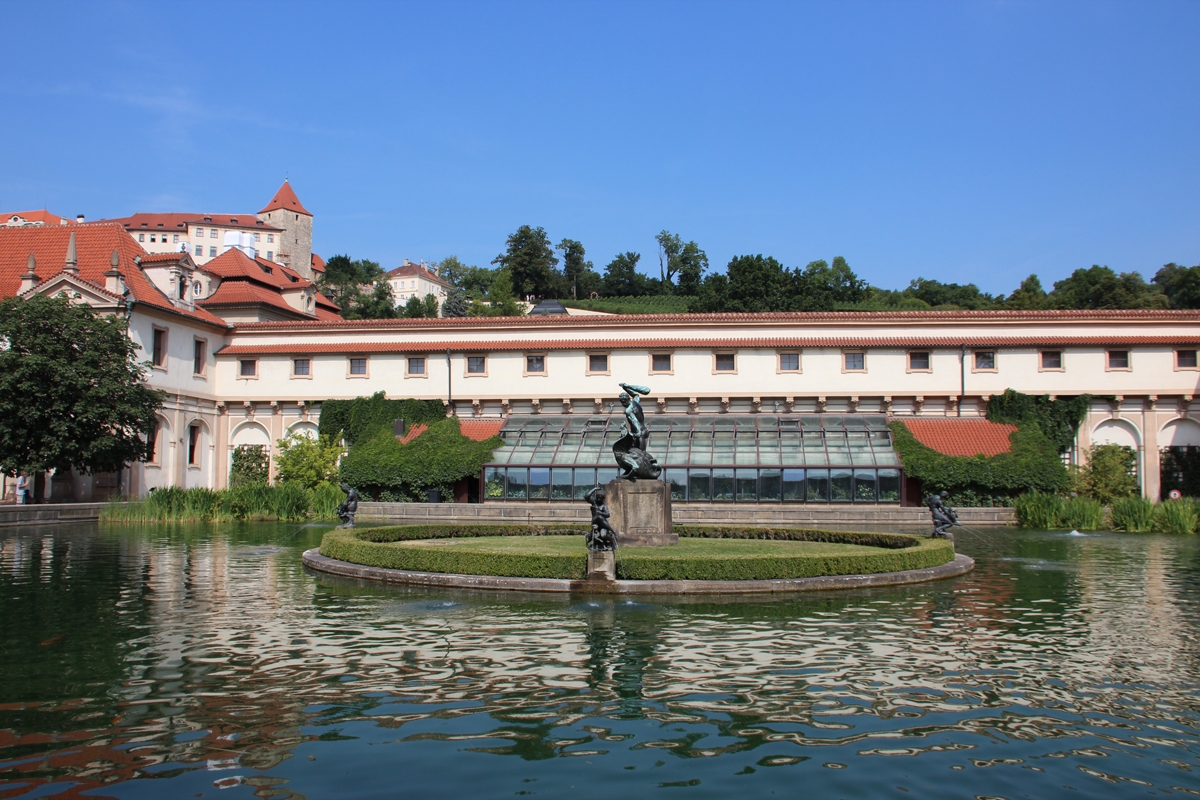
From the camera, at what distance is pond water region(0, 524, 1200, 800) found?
7.41 metres

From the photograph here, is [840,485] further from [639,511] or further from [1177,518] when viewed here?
[639,511]

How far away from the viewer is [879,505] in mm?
38719

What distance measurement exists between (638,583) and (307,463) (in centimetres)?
3032

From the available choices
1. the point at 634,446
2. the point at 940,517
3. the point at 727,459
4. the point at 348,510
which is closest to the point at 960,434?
the point at 727,459

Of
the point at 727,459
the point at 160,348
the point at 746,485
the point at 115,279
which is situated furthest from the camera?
the point at 160,348

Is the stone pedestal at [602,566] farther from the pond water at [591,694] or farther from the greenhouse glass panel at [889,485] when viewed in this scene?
the greenhouse glass panel at [889,485]

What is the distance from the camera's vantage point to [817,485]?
39.9 metres

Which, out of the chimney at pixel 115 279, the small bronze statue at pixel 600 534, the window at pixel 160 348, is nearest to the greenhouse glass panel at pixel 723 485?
the small bronze statue at pixel 600 534

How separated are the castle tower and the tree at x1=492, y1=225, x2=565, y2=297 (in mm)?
28384

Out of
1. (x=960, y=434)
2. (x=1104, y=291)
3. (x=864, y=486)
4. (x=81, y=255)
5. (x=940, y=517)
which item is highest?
(x=1104, y=291)

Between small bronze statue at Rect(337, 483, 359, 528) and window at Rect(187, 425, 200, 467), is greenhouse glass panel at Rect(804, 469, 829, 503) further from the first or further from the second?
window at Rect(187, 425, 200, 467)

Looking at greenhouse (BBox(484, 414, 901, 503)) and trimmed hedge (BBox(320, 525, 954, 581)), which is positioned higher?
greenhouse (BBox(484, 414, 901, 503))

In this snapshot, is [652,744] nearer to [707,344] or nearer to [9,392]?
[9,392]

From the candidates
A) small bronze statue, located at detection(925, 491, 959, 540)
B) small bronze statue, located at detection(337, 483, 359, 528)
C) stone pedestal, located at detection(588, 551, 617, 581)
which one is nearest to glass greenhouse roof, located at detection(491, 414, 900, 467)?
small bronze statue, located at detection(337, 483, 359, 528)
